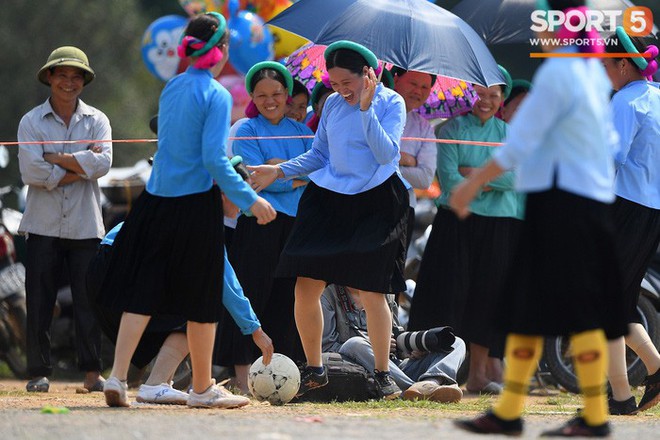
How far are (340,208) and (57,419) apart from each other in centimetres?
228

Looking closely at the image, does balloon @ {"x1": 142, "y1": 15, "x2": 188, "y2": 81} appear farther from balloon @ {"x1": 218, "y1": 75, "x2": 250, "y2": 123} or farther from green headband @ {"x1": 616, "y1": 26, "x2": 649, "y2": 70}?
green headband @ {"x1": 616, "y1": 26, "x2": 649, "y2": 70}

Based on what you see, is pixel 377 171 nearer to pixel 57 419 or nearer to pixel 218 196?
pixel 218 196

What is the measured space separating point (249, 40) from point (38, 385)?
6.84m

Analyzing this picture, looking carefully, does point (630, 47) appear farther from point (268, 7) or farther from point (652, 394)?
point (268, 7)

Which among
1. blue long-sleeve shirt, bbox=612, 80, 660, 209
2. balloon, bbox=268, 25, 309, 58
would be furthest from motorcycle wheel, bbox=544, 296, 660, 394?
balloon, bbox=268, 25, 309, 58

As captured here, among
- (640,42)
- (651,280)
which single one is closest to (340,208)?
(640,42)

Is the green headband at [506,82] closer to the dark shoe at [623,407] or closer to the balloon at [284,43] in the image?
the dark shoe at [623,407]

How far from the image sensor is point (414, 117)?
976 centimetres

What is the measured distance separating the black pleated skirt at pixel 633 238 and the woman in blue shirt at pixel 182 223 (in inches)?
87.4

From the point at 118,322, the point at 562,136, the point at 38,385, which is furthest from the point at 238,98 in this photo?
the point at 562,136

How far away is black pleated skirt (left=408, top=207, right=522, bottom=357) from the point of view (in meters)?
9.91

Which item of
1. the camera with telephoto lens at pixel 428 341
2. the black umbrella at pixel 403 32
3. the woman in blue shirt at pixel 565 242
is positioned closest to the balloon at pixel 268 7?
the black umbrella at pixel 403 32

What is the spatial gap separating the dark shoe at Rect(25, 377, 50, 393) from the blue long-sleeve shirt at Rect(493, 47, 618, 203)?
455cm

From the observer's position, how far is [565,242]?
5629 millimetres
